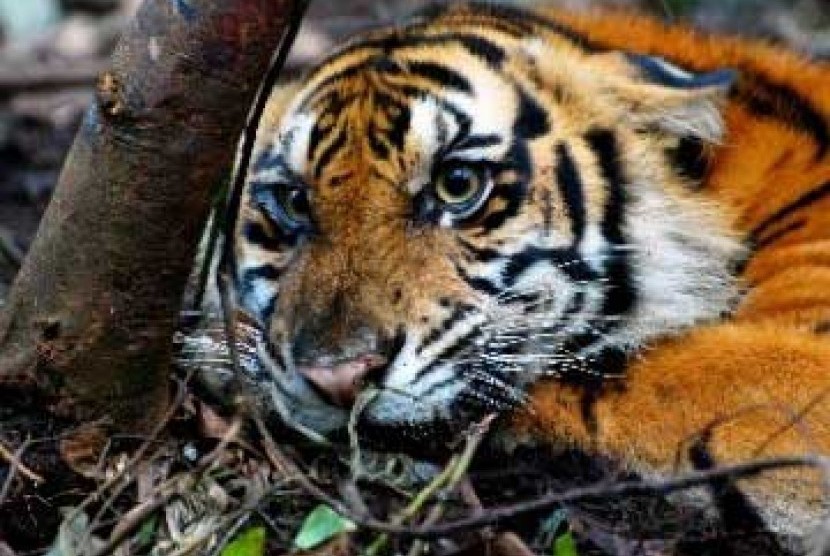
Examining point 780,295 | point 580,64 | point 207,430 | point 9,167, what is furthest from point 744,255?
point 9,167

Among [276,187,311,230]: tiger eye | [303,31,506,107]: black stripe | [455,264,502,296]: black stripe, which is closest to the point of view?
[455,264,502,296]: black stripe

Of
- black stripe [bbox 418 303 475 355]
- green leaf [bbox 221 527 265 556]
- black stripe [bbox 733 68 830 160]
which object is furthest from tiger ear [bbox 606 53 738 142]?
green leaf [bbox 221 527 265 556]

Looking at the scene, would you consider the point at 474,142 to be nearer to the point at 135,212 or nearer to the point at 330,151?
the point at 330,151

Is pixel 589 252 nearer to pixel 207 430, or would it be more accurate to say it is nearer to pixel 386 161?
pixel 386 161

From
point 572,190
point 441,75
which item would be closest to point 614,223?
point 572,190

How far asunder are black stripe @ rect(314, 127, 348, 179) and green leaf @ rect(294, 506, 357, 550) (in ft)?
2.72

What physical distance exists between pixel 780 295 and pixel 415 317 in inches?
31.4

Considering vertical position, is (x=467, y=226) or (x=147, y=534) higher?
(x=467, y=226)

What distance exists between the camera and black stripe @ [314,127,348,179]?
3.74 metres

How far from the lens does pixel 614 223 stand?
12.7 ft

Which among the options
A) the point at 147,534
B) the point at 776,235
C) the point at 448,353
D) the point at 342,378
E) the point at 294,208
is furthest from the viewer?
the point at 776,235

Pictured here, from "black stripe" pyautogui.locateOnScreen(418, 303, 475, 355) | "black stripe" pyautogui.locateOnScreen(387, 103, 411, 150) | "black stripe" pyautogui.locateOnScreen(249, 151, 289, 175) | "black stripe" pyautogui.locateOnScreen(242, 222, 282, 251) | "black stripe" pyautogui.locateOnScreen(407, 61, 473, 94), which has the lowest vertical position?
"black stripe" pyautogui.locateOnScreen(418, 303, 475, 355)

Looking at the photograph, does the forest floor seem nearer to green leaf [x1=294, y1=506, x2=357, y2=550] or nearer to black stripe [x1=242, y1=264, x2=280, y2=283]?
green leaf [x1=294, y1=506, x2=357, y2=550]

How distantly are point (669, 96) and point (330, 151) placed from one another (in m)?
0.68
